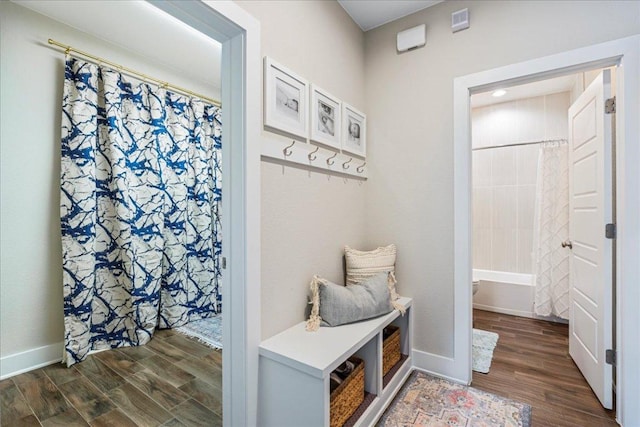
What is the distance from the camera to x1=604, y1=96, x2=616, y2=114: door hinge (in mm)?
1709

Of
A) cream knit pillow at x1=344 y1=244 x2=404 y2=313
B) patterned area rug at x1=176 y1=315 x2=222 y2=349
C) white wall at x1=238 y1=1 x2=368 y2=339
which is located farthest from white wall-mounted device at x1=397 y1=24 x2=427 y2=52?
patterned area rug at x1=176 y1=315 x2=222 y2=349

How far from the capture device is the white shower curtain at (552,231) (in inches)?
122

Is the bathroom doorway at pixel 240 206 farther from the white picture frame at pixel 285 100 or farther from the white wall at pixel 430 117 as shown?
the white wall at pixel 430 117

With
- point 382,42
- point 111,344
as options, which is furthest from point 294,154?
point 111,344

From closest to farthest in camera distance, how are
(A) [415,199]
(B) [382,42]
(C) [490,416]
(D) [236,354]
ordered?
(D) [236,354] < (C) [490,416] < (A) [415,199] < (B) [382,42]

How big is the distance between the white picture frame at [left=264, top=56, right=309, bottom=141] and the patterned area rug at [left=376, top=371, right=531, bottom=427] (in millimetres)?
1716

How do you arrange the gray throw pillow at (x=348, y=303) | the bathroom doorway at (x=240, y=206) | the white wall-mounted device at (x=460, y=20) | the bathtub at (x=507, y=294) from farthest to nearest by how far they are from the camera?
the bathtub at (x=507, y=294), the white wall-mounted device at (x=460, y=20), the gray throw pillow at (x=348, y=303), the bathroom doorway at (x=240, y=206)

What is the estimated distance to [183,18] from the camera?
1.27 metres

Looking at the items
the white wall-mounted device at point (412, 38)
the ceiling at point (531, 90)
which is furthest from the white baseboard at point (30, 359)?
the ceiling at point (531, 90)

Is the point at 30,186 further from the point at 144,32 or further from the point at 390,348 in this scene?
the point at 390,348

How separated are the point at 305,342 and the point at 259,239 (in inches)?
22.2

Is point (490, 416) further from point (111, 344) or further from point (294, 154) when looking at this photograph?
point (111, 344)

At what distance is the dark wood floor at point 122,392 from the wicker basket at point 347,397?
0.74 m

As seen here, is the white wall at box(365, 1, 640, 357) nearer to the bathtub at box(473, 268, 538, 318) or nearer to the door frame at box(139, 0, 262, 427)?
the door frame at box(139, 0, 262, 427)
